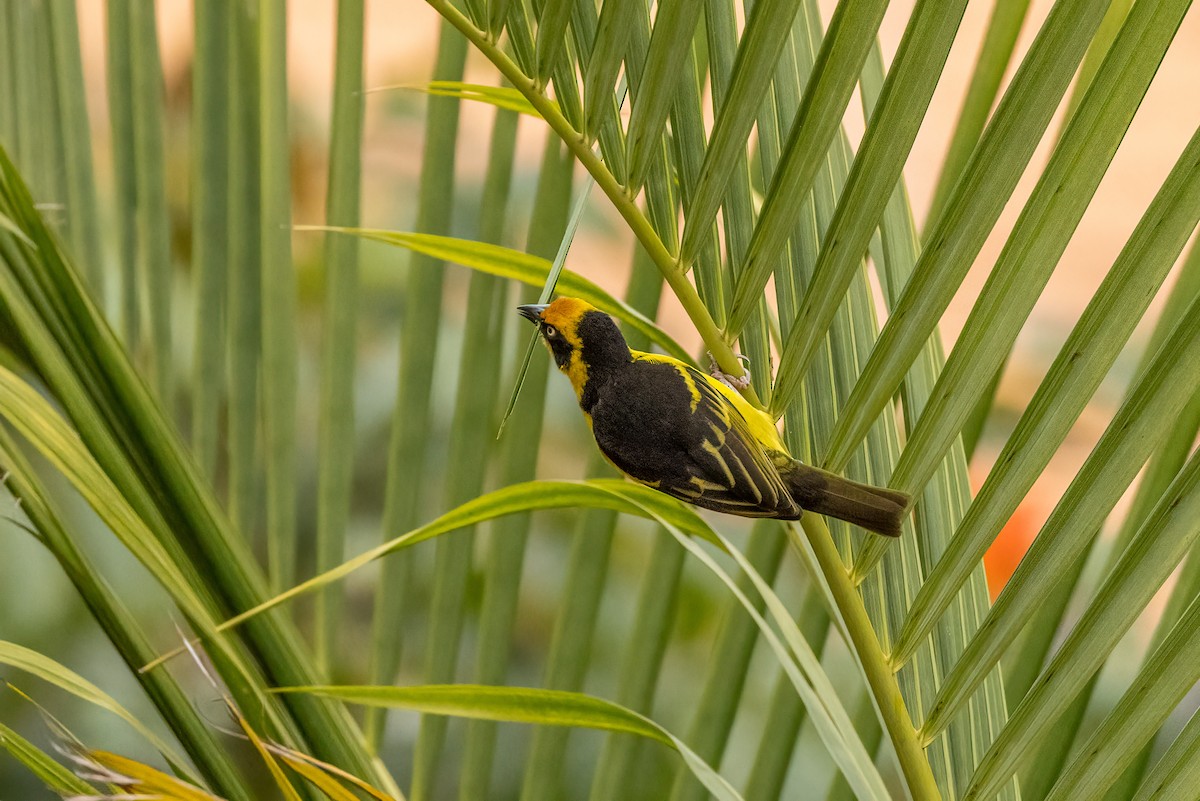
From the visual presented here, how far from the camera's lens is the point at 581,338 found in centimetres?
53

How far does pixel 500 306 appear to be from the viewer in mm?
773

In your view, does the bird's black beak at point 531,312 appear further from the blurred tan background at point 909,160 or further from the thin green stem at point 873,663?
the blurred tan background at point 909,160

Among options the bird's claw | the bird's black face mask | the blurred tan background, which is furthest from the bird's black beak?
the blurred tan background

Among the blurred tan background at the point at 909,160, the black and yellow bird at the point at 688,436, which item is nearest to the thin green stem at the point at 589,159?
the black and yellow bird at the point at 688,436

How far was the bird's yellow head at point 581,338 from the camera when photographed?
53 cm

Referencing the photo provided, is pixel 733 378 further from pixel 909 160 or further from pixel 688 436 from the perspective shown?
pixel 909 160

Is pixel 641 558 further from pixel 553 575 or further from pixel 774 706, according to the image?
pixel 774 706

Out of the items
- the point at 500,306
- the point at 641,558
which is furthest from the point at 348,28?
the point at 641,558

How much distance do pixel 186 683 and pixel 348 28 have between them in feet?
3.83

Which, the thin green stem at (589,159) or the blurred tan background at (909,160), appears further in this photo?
the blurred tan background at (909,160)

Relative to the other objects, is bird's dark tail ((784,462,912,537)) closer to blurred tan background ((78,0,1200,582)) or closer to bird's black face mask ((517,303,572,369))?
bird's black face mask ((517,303,572,369))

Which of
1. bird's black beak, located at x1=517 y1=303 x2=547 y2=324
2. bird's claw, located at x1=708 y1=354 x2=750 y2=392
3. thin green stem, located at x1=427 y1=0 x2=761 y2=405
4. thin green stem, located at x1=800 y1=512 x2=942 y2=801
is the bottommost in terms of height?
thin green stem, located at x1=800 y1=512 x2=942 y2=801

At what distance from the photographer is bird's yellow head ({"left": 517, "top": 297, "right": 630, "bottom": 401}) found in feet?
1.73

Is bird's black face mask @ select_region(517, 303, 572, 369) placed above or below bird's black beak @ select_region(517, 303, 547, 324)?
below
